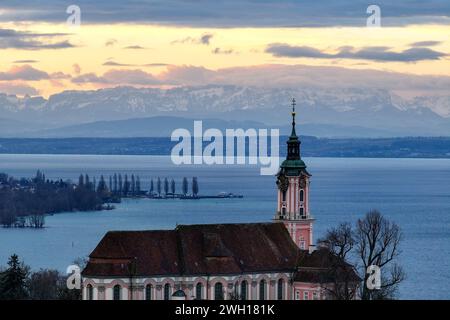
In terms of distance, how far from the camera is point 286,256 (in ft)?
213

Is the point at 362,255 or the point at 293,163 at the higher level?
the point at 293,163

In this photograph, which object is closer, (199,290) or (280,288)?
(199,290)

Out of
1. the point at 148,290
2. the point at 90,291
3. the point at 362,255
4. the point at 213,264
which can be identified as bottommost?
the point at 90,291

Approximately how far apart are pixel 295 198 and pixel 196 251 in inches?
316

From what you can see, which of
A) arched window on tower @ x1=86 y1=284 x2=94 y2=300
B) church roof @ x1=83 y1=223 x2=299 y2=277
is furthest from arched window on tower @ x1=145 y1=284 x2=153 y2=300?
arched window on tower @ x1=86 y1=284 x2=94 y2=300

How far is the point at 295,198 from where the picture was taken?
6844cm

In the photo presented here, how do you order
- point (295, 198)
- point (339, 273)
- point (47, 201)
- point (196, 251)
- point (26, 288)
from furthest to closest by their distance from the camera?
point (47, 201) < point (295, 198) < point (26, 288) < point (196, 251) < point (339, 273)

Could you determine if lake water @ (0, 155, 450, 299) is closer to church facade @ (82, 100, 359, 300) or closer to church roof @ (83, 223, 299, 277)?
church facade @ (82, 100, 359, 300)

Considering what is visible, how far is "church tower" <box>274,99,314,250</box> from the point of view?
67.9 m

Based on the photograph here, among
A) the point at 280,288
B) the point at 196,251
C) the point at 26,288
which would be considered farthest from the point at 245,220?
the point at 196,251

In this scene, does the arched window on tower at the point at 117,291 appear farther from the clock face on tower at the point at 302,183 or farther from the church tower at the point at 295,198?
the clock face on tower at the point at 302,183

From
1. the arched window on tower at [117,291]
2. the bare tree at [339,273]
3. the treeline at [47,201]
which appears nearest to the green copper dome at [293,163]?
the bare tree at [339,273]

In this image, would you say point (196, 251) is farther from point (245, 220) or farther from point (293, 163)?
point (245, 220)
